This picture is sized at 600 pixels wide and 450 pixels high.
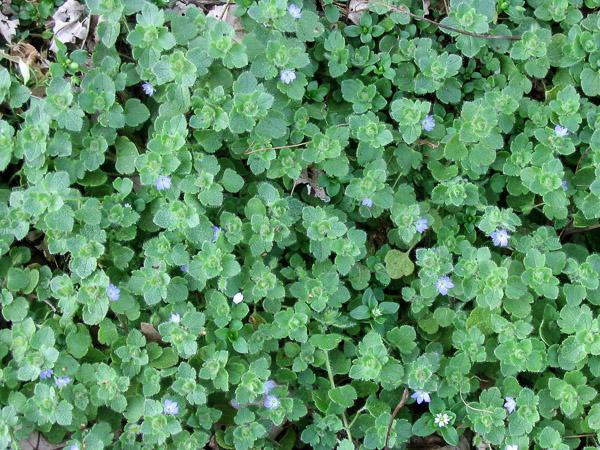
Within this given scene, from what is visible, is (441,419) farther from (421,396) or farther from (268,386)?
(268,386)

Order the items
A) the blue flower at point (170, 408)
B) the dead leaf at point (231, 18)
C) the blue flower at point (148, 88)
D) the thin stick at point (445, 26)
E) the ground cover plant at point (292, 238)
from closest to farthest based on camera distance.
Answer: the blue flower at point (170, 408) → the ground cover plant at point (292, 238) → the blue flower at point (148, 88) → the thin stick at point (445, 26) → the dead leaf at point (231, 18)

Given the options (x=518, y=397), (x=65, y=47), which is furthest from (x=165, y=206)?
(x=518, y=397)

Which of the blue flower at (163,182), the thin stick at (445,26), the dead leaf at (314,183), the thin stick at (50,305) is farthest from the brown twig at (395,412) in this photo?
the thin stick at (445,26)

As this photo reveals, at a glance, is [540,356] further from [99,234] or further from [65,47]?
[65,47]

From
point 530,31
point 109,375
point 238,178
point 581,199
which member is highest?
point 530,31

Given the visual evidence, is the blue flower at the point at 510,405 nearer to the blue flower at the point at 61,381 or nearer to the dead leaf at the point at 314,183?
the dead leaf at the point at 314,183

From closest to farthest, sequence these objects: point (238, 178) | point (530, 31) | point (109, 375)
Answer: point (109, 375) < point (238, 178) < point (530, 31)

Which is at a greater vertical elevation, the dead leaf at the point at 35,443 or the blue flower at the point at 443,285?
the blue flower at the point at 443,285
